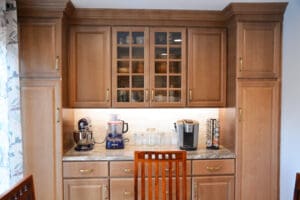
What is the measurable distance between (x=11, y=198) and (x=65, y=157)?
4.08 ft

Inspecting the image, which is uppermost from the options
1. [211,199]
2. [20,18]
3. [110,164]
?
[20,18]

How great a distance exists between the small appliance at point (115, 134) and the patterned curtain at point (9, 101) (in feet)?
2.86

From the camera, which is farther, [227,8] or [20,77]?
[227,8]

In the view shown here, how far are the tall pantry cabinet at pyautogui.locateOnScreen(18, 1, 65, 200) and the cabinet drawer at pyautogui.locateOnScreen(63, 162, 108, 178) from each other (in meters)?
0.07

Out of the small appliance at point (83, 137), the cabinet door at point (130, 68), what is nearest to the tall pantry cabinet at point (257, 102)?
the cabinet door at point (130, 68)

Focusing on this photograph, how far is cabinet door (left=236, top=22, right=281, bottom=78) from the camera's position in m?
2.57

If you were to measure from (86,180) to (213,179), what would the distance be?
1.23m

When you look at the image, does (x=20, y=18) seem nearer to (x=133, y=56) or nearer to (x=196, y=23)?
(x=133, y=56)

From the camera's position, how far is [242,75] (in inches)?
101

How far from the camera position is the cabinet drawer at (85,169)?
248 cm

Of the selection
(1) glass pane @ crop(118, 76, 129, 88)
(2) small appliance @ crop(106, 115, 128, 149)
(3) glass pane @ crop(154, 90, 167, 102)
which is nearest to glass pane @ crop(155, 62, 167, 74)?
(3) glass pane @ crop(154, 90, 167, 102)

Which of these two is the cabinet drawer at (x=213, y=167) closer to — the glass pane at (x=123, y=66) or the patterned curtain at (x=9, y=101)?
the glass pane at (x=123, y=66)

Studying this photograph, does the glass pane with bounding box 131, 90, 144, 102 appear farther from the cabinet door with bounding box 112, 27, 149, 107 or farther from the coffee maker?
the coffee maker

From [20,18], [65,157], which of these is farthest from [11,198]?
[20,18]
